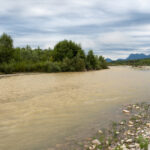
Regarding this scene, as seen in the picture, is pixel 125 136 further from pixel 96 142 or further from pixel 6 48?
pixel 6 48

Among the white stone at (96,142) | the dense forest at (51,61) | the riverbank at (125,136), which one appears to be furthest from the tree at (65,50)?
the white stone at (96,142)

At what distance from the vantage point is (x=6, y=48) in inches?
2115

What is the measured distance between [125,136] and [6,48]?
53.8 metres

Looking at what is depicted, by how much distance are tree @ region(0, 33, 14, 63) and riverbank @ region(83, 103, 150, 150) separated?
51.0 metres

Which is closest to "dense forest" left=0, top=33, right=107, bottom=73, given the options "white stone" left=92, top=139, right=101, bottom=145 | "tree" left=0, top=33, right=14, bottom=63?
"tree" left=0, top=33, right=14, bottom=63

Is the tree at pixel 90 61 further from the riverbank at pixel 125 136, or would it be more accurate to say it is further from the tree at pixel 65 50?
the riverbank at pixel 125 136

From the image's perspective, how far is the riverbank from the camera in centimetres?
462

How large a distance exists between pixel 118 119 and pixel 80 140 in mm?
2696

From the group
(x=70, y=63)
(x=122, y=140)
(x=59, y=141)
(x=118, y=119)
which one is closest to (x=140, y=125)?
(x=118, y=119)

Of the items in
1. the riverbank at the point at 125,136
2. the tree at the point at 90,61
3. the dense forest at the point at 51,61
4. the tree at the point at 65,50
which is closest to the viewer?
the riverbank at the point at 125,136

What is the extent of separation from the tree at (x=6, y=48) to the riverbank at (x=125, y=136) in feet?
167

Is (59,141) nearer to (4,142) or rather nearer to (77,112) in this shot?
(4,142)

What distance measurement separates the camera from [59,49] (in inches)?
2603

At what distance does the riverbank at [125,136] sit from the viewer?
4.62 m
